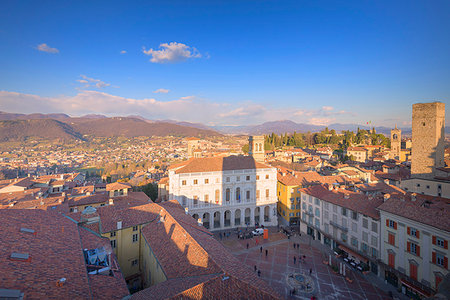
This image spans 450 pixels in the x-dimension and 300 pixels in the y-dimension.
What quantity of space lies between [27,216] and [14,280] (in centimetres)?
890

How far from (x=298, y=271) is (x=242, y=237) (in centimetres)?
1247

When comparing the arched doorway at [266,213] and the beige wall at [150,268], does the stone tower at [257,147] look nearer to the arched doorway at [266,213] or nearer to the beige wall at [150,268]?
the arched doorway at [266,213]

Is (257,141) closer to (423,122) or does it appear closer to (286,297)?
(423,122)

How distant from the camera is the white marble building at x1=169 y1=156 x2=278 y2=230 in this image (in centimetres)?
4184

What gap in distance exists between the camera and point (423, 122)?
4547 cm

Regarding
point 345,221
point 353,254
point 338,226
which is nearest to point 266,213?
point 338,226

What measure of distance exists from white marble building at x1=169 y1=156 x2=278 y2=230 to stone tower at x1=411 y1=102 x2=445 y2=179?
3001cm

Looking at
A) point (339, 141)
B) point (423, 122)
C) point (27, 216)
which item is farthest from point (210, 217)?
point (339, 141)

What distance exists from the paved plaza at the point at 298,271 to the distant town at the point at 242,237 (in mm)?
164

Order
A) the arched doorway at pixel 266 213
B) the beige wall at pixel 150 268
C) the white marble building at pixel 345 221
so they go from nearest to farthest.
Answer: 1. the beige wall at pixel 150 268
2. the white marble building at pixel 345 221
3. the arched doorway at pixel 266 213

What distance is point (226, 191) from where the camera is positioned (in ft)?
148

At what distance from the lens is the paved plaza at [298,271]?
79.8 feet

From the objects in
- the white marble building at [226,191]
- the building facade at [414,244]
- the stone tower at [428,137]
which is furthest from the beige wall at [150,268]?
the stone tower at [428,137]

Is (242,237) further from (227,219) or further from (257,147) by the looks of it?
(257,147)
